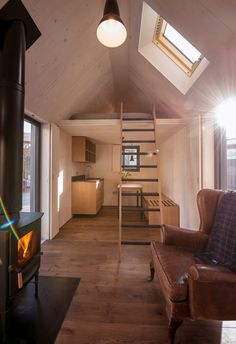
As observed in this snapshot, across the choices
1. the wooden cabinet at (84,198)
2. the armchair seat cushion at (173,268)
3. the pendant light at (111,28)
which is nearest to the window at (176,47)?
the pendant light at (111,28)

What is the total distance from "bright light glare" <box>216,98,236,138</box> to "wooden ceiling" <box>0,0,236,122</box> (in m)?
0.13

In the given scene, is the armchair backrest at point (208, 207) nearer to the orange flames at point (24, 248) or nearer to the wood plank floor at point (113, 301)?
the wood plank floor at point (113, 301)

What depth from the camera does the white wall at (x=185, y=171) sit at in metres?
3.21

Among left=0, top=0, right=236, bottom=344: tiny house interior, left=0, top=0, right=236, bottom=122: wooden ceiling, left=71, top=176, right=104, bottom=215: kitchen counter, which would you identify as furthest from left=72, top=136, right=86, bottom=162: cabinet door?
left=0, top=0, right=236, bottom=122: wooden ceiling

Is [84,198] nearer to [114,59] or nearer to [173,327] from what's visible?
[114,59]

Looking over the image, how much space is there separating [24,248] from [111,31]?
1.84m

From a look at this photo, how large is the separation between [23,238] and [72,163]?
3373 mm

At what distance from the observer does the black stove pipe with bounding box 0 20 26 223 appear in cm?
138

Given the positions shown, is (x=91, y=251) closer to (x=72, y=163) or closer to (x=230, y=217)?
(x=230, y=217)

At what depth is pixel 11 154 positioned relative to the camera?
1402 millimetres

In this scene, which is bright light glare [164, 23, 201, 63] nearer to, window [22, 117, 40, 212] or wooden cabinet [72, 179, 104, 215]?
window [22, 117, 40, 212]

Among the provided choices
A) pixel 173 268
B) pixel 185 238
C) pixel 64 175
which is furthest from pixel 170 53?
pixel 64 175

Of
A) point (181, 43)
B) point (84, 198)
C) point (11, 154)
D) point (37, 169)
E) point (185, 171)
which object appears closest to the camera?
point (11, 154)

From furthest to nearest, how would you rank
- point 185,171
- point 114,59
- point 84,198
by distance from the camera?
point 84,198 < point 185,171 < point 114,59
